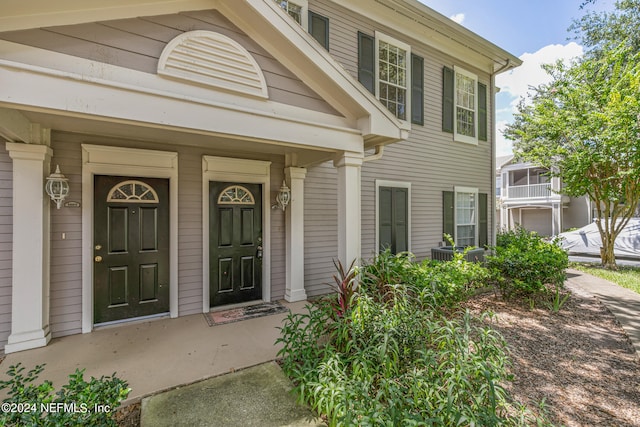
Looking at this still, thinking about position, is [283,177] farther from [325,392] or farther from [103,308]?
[325,392]

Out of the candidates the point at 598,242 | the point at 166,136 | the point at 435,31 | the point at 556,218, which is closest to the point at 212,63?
the point at 166,136

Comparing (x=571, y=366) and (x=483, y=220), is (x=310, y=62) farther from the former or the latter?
(x=483, y=220)

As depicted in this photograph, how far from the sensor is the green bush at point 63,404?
1506 mm

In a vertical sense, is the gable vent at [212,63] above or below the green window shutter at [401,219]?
above

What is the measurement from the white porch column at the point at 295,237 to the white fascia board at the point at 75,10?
2737 mm

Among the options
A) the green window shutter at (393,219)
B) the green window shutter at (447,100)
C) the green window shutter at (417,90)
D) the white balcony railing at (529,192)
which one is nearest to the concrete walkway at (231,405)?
the green window shutter at (393,219)

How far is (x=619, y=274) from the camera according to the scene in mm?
7723

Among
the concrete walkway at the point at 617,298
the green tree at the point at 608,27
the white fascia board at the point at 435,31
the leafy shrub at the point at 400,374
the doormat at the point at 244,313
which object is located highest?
the green tree at the point at 608,27

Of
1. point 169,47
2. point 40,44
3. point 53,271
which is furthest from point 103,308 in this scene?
point 169,47

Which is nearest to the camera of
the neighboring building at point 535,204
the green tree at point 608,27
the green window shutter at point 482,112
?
the green window shutter at point 482,112

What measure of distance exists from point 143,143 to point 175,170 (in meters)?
0.53

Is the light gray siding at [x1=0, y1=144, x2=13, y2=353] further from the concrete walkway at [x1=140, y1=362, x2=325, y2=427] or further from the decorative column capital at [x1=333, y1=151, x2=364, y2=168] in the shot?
the decorative column capital at [x1=333, y1=151, x2=364, y2=168]

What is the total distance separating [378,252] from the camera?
241 inches

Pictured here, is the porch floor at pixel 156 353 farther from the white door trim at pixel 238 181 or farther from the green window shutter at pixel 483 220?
the green window shutter at pixel 483 220
